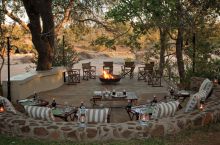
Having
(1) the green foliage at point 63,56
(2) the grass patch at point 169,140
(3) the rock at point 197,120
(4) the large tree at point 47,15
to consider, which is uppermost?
(4) the large tree at point 47,15

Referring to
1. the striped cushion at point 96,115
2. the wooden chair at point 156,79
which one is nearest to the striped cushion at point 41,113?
the striped cushion at point 96,115

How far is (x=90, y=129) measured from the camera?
7.95m

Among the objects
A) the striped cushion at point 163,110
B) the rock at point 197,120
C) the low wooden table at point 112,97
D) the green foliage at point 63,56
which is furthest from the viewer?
the green foliage at point 63,56

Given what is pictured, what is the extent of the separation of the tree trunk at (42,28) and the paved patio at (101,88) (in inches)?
63.1

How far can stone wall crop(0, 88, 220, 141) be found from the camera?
A: 26.1ft

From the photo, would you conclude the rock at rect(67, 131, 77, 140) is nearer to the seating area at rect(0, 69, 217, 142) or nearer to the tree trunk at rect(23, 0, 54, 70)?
the seating area at rect(0, 69, 217, 142)

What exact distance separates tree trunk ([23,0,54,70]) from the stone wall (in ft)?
25.6

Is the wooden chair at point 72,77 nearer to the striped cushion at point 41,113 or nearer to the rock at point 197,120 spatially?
the striped cushion at point 41,113

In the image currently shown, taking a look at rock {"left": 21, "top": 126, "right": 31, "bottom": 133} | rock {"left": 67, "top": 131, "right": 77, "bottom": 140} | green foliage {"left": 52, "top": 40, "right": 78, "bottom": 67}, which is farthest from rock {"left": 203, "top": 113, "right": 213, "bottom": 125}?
green foliage {"left": 52, "top": 40, "right": 78, "bottom": 67}

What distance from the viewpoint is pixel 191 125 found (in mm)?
8664

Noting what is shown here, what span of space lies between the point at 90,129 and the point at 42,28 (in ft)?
33.9

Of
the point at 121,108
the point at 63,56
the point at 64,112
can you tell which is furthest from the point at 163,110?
the point at 63,56

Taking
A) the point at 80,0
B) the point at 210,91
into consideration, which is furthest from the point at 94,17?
the point at 210,91

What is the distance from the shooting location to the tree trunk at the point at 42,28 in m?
15.6
